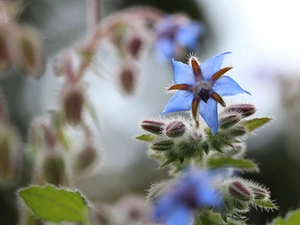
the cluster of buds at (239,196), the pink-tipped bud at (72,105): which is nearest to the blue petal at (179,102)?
the cluster of buds at (239,196)

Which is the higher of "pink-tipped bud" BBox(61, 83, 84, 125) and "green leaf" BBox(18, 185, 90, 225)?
"pink-tipped bud" BBox(61, 83, 84, 125)

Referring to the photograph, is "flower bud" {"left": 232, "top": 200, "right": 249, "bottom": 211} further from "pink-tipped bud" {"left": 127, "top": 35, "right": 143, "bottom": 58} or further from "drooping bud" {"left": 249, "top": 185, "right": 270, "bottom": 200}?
"pink-tipped bud" {"left": 127, "top": 35, "right": 143, "bottom": 58}

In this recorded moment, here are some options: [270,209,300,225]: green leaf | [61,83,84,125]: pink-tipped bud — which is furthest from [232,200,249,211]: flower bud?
[61,83,84,125]: pink-tipped bud

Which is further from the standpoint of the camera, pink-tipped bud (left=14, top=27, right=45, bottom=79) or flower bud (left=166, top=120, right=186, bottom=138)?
pink-tipped bud (left=14, top=27, right=45, bottom=79)

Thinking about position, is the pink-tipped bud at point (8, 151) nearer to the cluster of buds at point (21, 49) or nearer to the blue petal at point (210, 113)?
the cluster of buds at point (21, 49)

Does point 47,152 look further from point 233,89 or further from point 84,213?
point 233,89

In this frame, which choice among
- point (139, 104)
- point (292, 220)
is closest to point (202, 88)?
point (292, 220)
